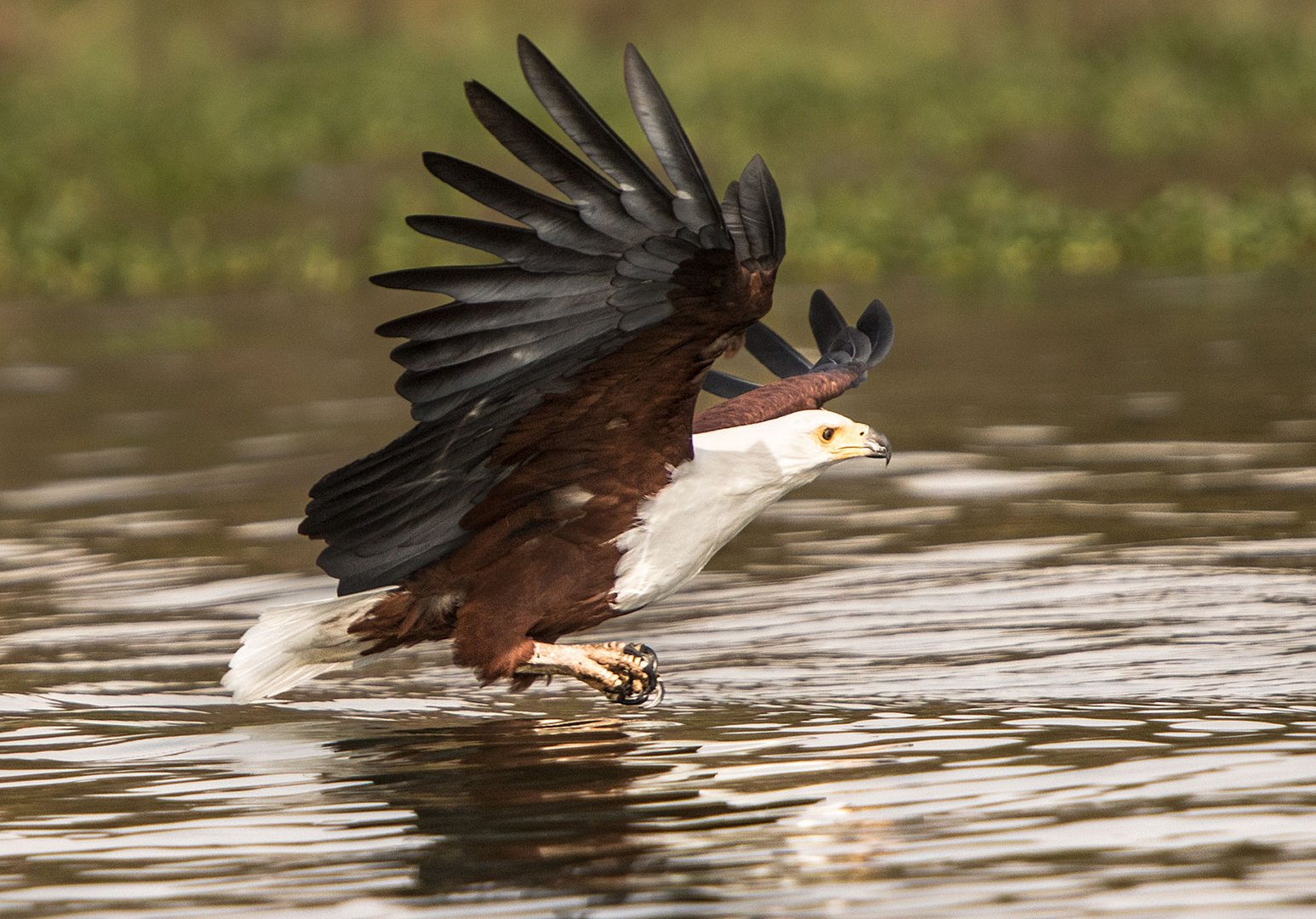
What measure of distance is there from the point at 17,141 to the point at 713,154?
639cm

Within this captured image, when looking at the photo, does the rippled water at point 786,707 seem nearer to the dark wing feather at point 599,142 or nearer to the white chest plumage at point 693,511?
the white chest plumage at point 693,511

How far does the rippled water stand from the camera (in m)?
4.52

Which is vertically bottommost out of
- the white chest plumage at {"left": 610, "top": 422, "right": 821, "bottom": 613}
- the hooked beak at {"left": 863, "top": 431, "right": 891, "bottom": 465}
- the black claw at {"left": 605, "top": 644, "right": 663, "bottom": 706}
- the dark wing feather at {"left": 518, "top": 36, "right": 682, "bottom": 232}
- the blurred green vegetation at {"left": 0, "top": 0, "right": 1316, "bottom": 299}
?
the black claw at {"left": 605, "top": 644, "right": 663, "bottom": 706}


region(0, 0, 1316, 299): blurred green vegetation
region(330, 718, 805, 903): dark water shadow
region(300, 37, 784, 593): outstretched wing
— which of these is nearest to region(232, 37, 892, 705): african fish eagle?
region(300, 37, 784, 593): outstretched wing

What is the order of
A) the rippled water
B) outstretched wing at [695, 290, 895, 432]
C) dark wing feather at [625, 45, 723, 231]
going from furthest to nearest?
outstretched wing at [695, 290, 895, 432] < dark wing feather at [625, 45, 723, 231] < the rippled water

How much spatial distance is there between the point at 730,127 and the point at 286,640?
14971mm

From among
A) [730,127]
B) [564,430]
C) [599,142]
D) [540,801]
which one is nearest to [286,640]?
[564,430]

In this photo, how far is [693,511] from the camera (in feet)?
19.4

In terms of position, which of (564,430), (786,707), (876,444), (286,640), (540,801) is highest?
(564,430)

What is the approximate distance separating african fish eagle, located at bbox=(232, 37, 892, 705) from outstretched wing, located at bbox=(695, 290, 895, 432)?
0.05ft

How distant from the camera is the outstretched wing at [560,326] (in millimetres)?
4926

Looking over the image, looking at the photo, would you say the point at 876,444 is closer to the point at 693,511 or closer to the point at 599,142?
the point at 693,511

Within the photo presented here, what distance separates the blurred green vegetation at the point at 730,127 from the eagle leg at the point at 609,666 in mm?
10012

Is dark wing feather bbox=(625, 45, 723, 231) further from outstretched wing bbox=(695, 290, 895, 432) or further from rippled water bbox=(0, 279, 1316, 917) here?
rippled water bbox=(0, 279, 1316, 917)
